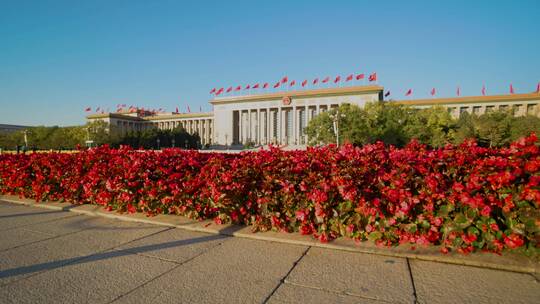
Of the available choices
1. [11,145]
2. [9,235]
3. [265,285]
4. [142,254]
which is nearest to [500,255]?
[265,285]

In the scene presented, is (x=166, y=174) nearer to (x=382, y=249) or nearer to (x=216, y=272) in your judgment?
(x=216, y=272)

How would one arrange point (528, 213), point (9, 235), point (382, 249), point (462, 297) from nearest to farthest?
point (462, 297), point (528, 213), point (382, 249), point (9, 235)

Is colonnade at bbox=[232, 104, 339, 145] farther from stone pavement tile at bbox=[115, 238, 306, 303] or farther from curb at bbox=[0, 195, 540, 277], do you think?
stone pavement tile at bbox=[115, 238, 306, 303]

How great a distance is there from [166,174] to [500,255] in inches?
194

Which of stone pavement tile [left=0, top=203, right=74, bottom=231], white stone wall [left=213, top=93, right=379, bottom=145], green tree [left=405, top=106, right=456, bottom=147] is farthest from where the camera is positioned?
white stone wall [left=213, top=93, right=379, bottom=145]

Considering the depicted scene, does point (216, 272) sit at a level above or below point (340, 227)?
below

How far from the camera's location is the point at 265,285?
2705 mm

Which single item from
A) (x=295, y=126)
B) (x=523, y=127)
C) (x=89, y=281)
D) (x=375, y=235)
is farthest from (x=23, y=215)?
(x=295, y=126)

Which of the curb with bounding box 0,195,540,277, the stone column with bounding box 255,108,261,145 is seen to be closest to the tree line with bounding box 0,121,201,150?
the stone column with bounding box 255,108,261,145

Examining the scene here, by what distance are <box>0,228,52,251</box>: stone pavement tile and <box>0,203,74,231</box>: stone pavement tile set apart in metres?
0.41

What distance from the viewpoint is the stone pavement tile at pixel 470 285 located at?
244 cm

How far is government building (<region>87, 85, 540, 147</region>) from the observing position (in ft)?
207

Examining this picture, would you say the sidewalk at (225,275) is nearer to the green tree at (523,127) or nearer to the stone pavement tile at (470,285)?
the stone pavement tile at (470,285)

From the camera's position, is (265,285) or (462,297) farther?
(265,285)
